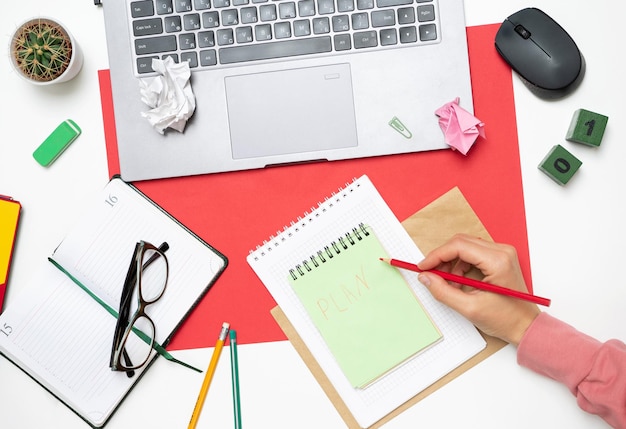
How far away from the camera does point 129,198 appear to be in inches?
34.0

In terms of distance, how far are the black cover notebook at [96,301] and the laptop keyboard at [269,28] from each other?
0.22m

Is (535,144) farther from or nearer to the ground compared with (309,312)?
farther from the ground

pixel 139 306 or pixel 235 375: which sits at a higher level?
pixel 139 306

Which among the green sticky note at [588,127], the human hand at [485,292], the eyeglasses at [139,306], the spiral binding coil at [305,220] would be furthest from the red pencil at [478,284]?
the eyeglasses at [139,306]

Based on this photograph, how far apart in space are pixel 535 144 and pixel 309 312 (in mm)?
409

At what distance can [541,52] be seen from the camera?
0.80 metres

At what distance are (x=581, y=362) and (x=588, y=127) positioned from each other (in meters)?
0.33

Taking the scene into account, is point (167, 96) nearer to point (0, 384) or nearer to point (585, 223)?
point (0, 384)

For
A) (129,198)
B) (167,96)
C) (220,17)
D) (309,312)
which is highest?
(220,17)

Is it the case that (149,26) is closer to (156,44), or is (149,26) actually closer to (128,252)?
(156,44)

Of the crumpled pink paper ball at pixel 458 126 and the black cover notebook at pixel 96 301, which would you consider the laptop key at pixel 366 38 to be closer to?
the crumpled pink paper ball at pixel 458 126

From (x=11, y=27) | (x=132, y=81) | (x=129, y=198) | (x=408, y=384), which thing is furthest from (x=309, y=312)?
(x=11, y=27)

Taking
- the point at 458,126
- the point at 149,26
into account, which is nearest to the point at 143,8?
the point at 149,26

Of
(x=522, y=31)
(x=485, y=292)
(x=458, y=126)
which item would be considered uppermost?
(x=522, y=31)
